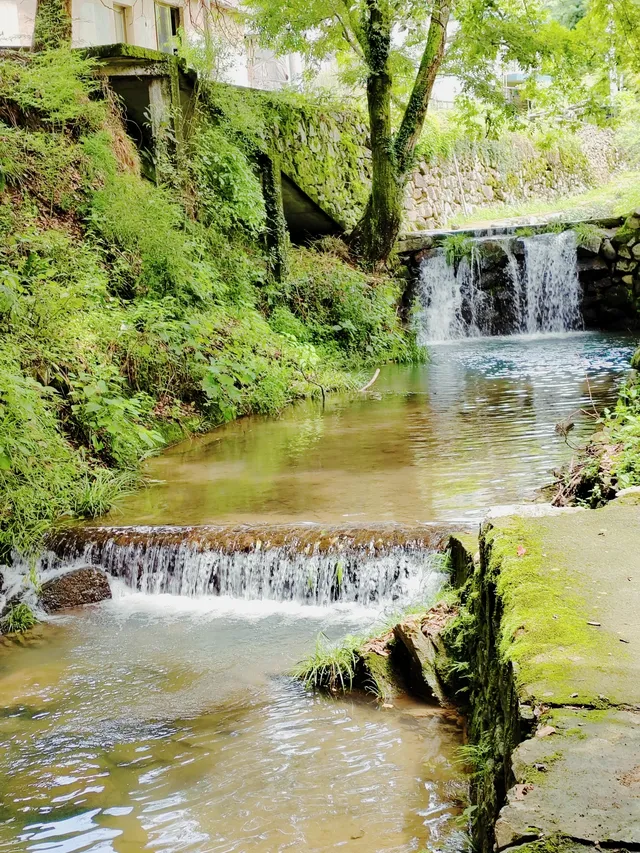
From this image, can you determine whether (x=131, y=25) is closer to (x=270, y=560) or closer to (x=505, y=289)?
(x=505, y=289)

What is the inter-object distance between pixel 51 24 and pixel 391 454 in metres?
7.50

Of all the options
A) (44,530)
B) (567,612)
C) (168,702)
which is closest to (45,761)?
(168,702)

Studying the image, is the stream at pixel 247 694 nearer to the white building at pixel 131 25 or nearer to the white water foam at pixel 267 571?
the white water foam at pixel 267 571

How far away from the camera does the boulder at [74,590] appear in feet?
19.1

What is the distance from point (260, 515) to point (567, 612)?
360 centimetres

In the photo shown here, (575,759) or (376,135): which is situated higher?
(376,135)

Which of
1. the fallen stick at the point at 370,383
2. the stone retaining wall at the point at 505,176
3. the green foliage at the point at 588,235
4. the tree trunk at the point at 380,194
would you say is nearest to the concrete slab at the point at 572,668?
the fallen stick at the point at 370,383

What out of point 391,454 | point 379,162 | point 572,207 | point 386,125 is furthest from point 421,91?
point 572,207

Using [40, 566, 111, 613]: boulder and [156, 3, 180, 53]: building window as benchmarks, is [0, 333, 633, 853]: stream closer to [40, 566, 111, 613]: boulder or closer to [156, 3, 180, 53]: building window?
[40, 566, 111, 613]: boulder

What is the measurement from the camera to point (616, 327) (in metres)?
16.9

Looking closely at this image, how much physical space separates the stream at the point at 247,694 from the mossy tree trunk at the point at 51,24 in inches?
239

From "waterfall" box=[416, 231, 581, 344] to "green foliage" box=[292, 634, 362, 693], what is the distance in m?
12.7

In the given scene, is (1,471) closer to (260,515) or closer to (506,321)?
(260,515)

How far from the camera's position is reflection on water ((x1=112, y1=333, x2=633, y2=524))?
654 centimetres
